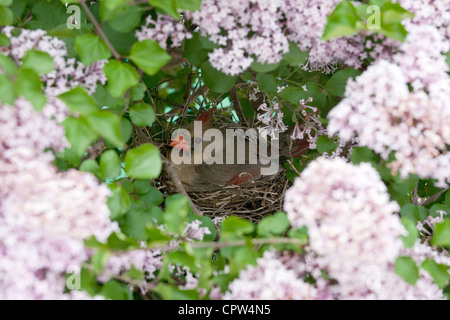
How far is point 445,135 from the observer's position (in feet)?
2.90

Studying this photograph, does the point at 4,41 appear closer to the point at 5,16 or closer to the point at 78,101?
the point at 5,16

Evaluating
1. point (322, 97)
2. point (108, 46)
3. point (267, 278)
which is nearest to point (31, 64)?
point (108, 46)

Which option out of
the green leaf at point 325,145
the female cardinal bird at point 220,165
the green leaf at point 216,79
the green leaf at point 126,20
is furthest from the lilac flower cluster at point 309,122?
the female cardinal bird at point 220,165

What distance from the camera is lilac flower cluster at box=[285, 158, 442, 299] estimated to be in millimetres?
773

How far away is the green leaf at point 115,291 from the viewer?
0.88 meters

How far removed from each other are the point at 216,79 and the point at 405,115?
1.64ft

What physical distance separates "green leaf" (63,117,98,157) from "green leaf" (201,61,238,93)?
1.56 ft

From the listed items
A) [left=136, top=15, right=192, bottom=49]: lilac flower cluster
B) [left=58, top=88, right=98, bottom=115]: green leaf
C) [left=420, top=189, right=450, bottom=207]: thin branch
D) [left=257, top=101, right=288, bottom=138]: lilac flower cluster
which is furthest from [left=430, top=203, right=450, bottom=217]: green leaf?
[left=58, top=88, right=98, bottom=115]: green leaf

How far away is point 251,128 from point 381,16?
3.71 ft

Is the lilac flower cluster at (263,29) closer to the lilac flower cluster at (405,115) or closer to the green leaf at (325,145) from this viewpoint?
the lilac flower cluster at (405,115)

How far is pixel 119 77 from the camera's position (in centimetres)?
94

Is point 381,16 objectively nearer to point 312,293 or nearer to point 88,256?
point 312,293

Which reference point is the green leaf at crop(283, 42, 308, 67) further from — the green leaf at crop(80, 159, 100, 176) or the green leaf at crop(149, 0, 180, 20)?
the green leaf at crop(80, 159, 100, 176)

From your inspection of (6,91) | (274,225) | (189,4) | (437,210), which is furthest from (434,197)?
(6,91)
